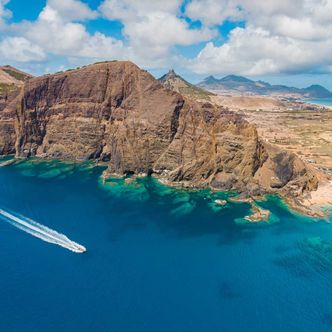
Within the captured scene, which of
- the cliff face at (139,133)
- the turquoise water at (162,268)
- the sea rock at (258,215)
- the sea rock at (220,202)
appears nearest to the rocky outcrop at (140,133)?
the cliff face at (139,133)

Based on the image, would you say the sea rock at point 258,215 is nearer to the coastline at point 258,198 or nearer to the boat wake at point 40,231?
the coastline at point 258,198

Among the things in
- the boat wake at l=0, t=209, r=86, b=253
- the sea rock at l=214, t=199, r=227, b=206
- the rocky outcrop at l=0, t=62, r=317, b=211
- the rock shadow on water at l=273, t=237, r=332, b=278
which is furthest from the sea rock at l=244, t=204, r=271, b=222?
the boat wake at l=0, t=209, r=86, b=253

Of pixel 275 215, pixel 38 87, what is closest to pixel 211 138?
pixel 275 215

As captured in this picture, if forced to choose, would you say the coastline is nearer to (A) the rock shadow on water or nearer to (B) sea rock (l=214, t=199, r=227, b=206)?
(B) sea rock (l=214, t=199, r=227, b=206)

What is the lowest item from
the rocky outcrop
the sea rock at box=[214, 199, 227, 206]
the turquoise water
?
the turquoise water

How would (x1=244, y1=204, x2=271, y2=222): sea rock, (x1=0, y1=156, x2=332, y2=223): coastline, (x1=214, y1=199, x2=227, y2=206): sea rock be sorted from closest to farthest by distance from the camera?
(x1=244, y1=204, x2=271, y2=222): sea rock, (x1=0, y1=156, x2=332, y2=223): coastline, (x1=214, y1=199, x2=227, y2=206): sea rock
